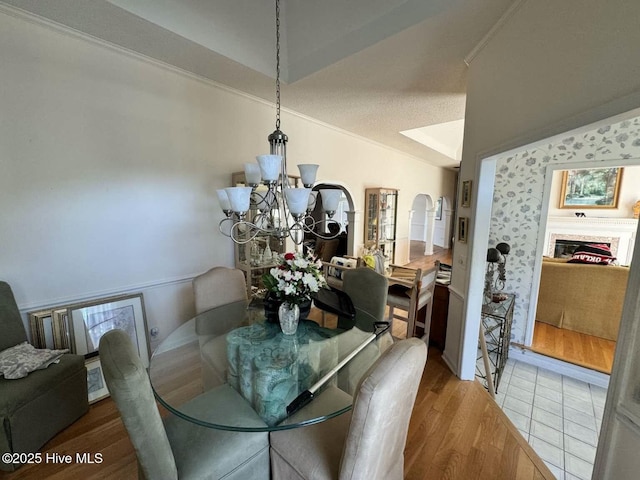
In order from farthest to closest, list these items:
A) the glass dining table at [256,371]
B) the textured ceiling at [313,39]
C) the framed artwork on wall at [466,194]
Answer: the framed artwork on wall at [466,194] < the textured ceiling at [313,39] < the glass dining table at [256,371]

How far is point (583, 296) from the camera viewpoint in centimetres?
342

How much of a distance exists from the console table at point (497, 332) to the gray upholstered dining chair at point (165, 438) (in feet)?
8.42

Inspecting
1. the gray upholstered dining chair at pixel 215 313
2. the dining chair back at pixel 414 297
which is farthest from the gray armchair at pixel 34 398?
the dining chair back at pixel 414 297

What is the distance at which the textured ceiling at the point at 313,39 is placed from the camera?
179 centimetres

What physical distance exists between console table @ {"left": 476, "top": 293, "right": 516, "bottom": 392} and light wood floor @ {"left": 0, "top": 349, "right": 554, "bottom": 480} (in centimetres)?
86

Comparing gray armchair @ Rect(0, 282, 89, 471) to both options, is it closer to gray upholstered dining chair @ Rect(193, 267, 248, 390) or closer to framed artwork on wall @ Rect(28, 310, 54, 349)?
framed artwork on wall @ Rect(28, 310, 54, 349)

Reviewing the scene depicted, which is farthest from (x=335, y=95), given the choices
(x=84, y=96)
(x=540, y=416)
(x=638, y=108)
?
(x=540, y=416)

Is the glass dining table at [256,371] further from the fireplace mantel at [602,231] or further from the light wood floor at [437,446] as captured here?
the fireplace mantel at [602,231]

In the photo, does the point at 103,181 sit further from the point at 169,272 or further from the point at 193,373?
the point at 193,373

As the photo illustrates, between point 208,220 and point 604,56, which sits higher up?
point 604,56

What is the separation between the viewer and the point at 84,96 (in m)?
2.08

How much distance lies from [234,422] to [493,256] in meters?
3.06

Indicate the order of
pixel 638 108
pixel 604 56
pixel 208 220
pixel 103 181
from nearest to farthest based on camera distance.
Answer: pixel 638 108 < pixel 604 56 < pixel 103 181 < pixel 208 220

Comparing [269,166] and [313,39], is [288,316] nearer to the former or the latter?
[269,166]
